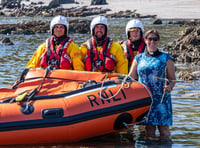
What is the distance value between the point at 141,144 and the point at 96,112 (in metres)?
0.93

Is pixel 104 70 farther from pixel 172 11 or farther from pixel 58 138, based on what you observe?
pixel 172 11

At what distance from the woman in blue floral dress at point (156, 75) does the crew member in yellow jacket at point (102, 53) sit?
74 centimetres

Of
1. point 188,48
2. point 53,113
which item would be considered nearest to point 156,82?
point 53,113

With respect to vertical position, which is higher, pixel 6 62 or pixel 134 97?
pixel 134 97

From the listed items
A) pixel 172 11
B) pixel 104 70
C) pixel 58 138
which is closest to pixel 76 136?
pixel 58 138

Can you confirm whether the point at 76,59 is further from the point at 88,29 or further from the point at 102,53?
the point at 88,29

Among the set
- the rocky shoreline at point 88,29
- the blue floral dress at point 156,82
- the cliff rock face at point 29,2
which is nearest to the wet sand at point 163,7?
the rocky shoreline at point 88,29

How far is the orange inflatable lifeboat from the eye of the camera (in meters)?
6.36

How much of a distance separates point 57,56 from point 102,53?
0.76 metres

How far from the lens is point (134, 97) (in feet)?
21.5

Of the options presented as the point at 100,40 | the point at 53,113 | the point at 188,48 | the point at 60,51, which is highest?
the point at 100,40

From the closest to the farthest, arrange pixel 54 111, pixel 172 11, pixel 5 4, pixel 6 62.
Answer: pixel 54 111
pixel 6 62
pixel 172 11
pixel 5 4

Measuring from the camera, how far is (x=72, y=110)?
6.37 meters

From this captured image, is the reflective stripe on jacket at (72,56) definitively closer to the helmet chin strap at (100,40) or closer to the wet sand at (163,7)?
the helmet chin strap at (100,40)
